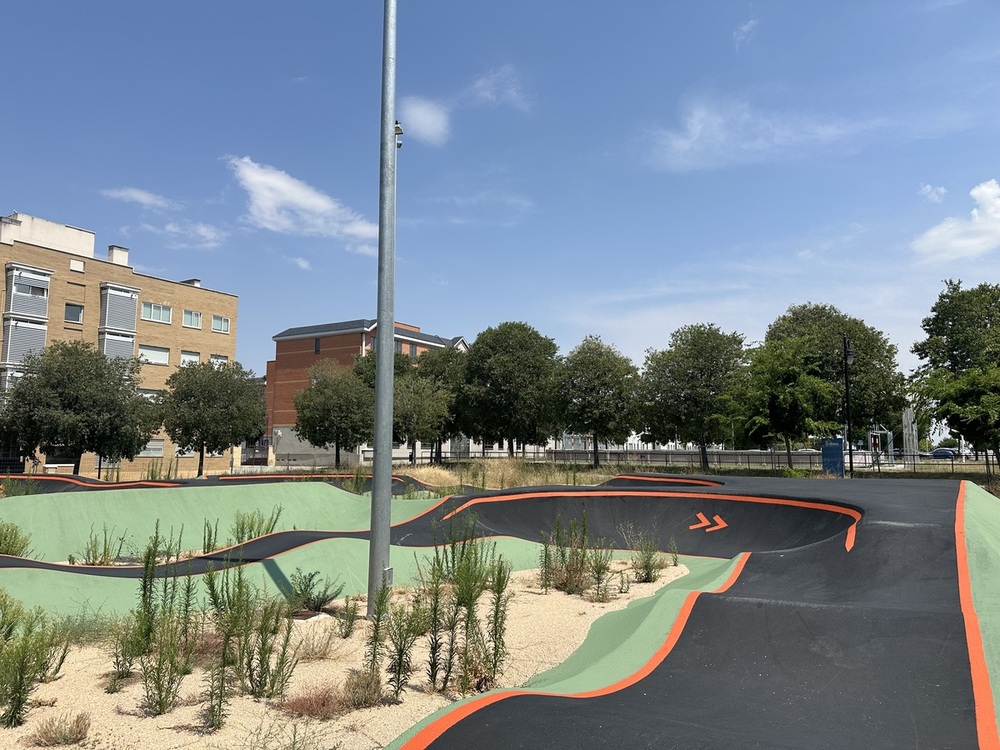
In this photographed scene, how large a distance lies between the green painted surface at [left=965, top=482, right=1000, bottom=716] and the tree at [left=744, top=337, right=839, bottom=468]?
60.4 ft

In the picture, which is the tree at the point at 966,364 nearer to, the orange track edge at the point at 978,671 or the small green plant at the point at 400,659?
the orange track edge at the point at 978,671

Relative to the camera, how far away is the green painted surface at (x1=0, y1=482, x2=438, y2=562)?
11688 mm

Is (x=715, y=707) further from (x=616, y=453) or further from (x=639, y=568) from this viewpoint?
(x=616, y=453)

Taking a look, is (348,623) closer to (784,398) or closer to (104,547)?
(104,547)

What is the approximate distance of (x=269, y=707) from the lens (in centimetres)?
477

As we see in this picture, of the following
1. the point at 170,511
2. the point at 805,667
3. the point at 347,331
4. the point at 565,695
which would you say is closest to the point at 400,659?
the point at 565,695

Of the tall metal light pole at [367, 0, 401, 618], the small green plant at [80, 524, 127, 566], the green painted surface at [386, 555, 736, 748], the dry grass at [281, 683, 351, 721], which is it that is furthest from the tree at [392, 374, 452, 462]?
the dry grass at [281, 683, 351, 721]

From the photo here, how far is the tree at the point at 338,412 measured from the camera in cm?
3781

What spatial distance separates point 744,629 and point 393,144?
6.55 m

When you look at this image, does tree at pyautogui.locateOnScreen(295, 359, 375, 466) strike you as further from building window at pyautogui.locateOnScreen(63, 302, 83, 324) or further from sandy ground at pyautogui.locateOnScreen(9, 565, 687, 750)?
sandy ground at pyautogui.locateOnScreen(9, 565, 687, 750)

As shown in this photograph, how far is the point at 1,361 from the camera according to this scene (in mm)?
40438

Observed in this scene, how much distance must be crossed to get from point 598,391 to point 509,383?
35.8 ft

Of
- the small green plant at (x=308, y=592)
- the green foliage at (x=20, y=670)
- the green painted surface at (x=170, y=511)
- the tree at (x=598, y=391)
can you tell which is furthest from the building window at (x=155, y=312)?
the green foliage at (x=20, y=670)

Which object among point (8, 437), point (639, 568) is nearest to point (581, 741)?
point (639, 568)
